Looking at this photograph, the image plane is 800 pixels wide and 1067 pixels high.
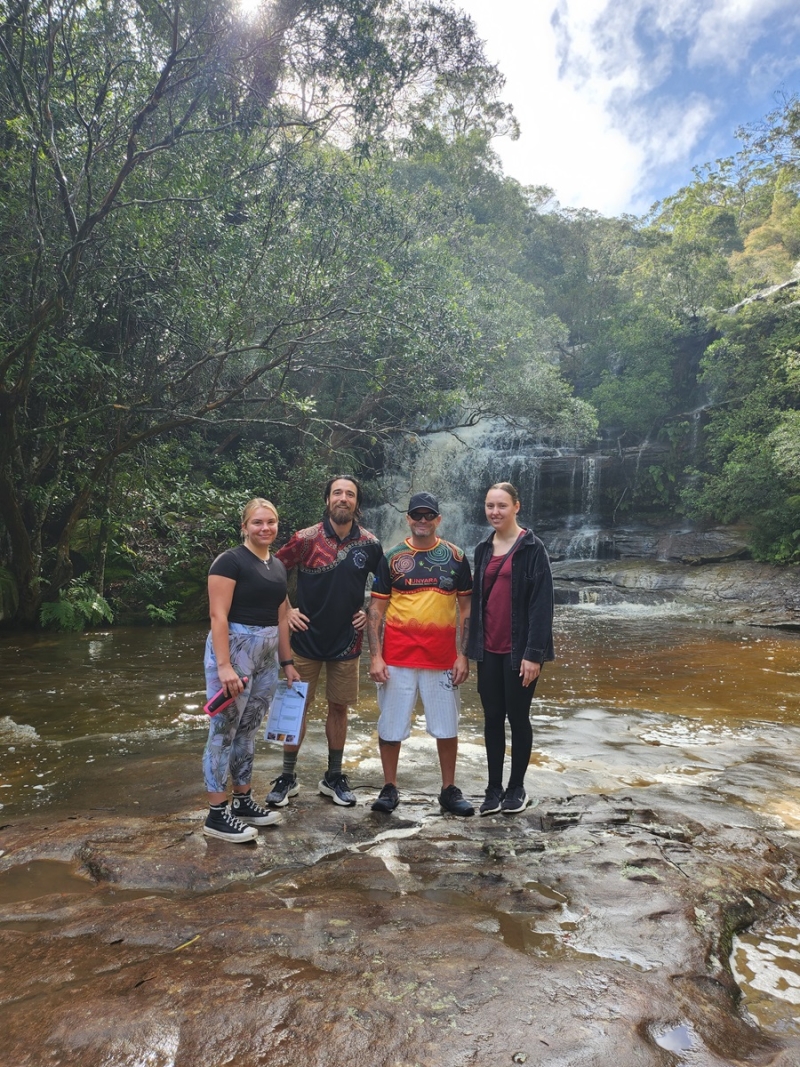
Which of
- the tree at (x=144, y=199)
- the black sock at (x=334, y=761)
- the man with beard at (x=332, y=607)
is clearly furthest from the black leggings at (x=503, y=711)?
the tree at (x=144, y=199)

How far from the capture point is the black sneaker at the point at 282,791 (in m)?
3.62

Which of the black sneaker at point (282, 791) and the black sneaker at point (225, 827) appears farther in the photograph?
the black sneaker at point (282, 791)

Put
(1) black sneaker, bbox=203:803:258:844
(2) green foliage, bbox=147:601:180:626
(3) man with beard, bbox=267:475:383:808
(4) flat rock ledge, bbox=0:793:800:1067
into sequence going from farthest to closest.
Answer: (2) green foliage, bbox=147:601:180:626, (3) man with beard, bbox=267:475:383:808, (1) black sneaker, bbox=203:803:258:844, (4) flat rock ledge, bbox=0:793:800:1067

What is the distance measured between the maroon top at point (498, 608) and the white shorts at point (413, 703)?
1.03 ft

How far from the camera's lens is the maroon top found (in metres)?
3.65

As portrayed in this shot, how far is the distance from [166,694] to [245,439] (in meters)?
12.9

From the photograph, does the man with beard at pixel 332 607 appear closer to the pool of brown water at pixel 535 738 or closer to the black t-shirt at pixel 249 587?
the black t-shirt at pixel 249 587

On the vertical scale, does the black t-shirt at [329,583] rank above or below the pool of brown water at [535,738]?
above

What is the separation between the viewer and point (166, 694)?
261 inches

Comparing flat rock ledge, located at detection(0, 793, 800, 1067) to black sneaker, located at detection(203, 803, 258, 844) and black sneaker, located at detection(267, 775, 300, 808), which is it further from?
black sneaker, located at detection(267, 775, 300, 808)

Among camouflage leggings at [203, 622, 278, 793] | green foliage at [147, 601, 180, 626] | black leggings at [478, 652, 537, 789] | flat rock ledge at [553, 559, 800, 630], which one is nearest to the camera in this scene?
camouflage leggings at [203, 622, 278, 793]

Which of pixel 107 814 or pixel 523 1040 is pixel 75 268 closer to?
pixel 107 814

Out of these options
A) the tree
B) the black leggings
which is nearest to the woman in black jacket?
the black leggings

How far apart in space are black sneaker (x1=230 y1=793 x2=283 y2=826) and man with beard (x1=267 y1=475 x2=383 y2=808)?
35 centimetres
